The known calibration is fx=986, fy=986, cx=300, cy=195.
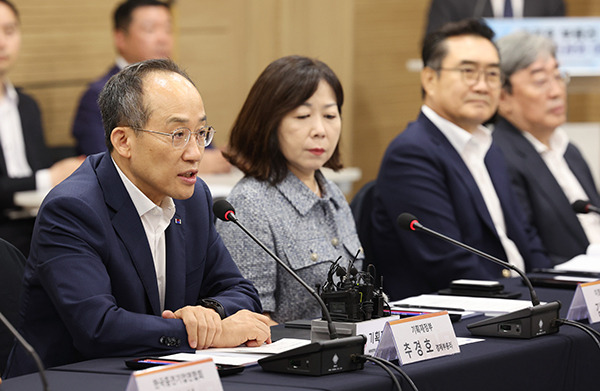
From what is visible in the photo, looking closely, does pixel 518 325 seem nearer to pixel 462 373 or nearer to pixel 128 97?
pixel 462 373

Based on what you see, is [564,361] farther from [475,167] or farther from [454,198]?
[475,167]

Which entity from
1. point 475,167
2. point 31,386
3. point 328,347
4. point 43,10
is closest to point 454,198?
point 475,167

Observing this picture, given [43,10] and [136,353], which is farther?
[43,10]

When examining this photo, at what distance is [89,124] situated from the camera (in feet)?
16.9

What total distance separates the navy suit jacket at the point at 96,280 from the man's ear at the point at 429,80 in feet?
5.22

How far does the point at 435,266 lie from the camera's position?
3240mm

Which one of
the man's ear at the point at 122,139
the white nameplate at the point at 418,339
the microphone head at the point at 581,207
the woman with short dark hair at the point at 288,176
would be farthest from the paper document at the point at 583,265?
the man's ear at the point at 122,139

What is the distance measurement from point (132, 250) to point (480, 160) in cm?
180

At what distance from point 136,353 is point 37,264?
29 cm

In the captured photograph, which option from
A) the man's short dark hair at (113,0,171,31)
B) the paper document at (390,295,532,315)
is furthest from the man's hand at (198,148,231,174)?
the paper document at (390,295,532,315)

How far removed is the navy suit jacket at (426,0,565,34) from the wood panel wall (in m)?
1.10

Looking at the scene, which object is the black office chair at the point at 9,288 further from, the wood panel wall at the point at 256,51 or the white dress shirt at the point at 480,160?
the wood panel wall at the point at 256,51

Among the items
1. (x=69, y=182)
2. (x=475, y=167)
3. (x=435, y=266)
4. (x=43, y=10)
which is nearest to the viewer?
(x=69, y=182)

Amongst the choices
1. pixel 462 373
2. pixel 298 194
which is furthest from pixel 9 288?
pixel 462 373
